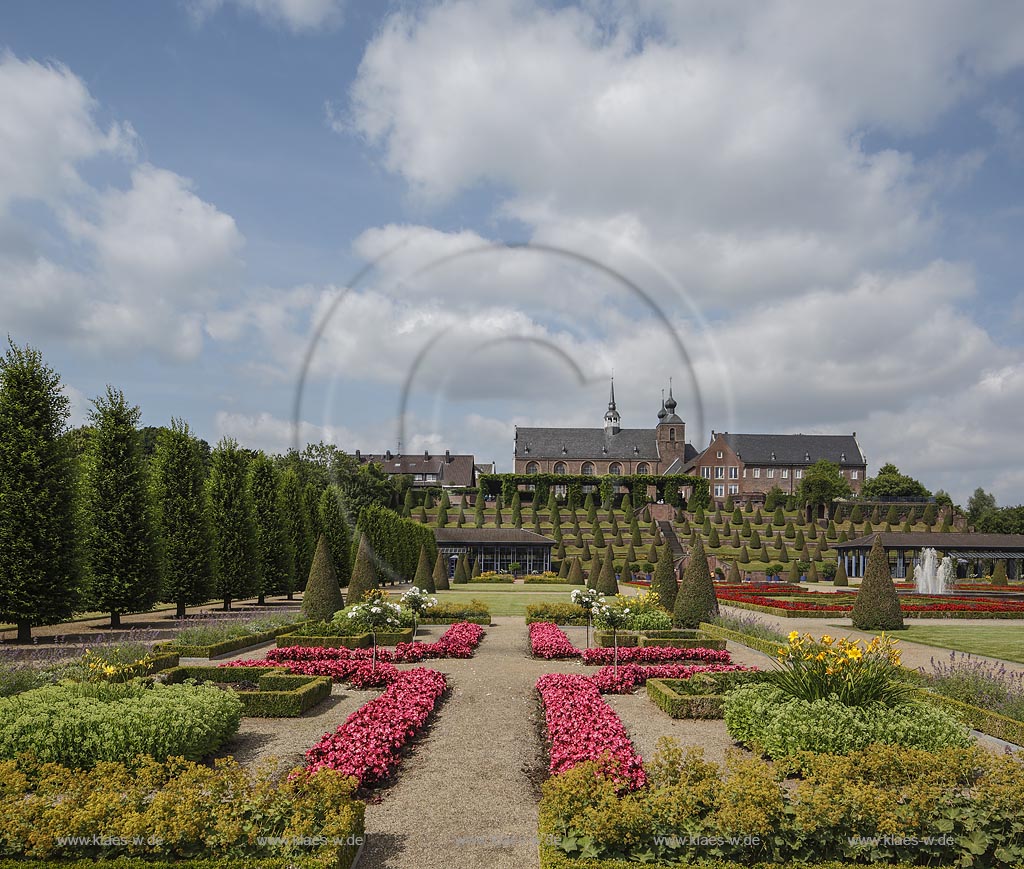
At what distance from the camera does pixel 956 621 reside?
104 ft

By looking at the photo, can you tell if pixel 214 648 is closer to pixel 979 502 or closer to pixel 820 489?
pixel 820 489

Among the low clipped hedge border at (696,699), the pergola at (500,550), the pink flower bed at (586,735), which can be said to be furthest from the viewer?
the pergola at (500,550)

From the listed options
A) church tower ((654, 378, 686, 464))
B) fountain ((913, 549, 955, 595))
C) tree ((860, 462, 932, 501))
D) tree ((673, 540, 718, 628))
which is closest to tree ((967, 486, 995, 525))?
tree ((860, 462, 932, 501))

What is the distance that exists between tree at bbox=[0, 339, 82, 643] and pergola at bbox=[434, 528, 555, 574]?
4832 cm

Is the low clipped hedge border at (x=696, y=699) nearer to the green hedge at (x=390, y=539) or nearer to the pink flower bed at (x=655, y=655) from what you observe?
the pink flower bed at (x=655, y=655)

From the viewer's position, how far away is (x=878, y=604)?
87.9 ft

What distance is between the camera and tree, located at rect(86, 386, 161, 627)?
2592cm

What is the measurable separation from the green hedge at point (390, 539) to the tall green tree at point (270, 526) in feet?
27.5

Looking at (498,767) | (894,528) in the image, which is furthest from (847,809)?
(894,528)

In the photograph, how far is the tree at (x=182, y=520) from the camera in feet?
98.5

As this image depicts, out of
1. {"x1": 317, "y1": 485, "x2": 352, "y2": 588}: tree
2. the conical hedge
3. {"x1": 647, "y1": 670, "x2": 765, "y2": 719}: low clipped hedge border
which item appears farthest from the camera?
{"x1": 317, "y1": 485, "x2": 352, "y2": 588}: tree

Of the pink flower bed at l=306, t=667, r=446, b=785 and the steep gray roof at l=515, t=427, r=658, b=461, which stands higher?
the steep gray roof at l=515, t=427, r=658, b=461

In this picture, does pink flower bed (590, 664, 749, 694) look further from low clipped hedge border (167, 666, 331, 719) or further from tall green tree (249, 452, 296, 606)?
tall green tree (249, 452, 296, 606)

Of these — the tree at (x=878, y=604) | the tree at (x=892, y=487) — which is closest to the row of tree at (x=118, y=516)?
the tree at (x=878, y=604)
